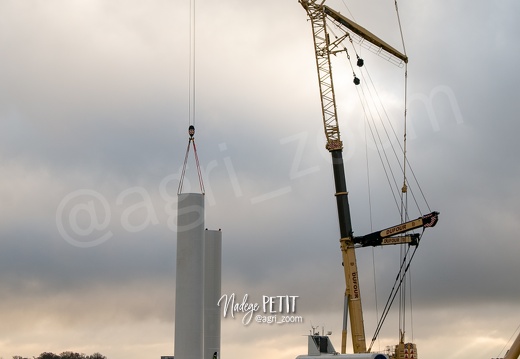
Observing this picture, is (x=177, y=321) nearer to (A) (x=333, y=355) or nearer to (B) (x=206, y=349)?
(A) (x=333, y=355)

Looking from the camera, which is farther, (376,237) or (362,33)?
(362,33)

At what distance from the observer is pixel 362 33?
410 ft

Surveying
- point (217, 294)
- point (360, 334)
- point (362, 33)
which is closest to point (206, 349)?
point (217, 294)

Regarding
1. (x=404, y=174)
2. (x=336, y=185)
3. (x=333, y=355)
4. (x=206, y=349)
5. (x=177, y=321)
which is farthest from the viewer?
(x=404, y=174)

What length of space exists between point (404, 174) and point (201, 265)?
1939 inches

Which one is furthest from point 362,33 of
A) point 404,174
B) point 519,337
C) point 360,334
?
point 519,337

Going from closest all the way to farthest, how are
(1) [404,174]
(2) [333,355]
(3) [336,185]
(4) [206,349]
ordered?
(2) [333,355] → (4) [206,349] → (3) [336,185] → (1) [404,174]

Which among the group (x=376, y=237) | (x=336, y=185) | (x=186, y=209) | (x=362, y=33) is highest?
(x=362, y=33)

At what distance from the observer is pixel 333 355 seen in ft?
282

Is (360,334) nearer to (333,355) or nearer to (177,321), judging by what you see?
(333,355)

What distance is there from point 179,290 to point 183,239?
4.54 metres

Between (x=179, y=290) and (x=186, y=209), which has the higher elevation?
(x=186, y=209)

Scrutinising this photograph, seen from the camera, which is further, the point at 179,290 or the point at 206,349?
the point at 206,349

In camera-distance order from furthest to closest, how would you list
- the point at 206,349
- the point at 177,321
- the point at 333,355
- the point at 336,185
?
1. the point at 336,185
2. the point at 206,349
3. the point at 333,355
4. the point at 177,321
